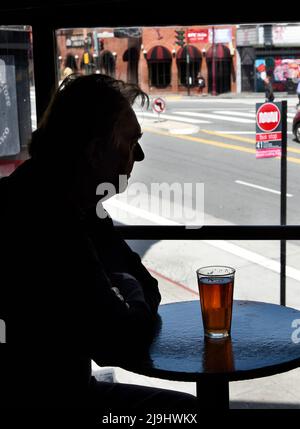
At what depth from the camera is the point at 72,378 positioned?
4.69 ft

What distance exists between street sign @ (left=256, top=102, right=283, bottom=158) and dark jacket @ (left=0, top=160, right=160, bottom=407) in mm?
3471

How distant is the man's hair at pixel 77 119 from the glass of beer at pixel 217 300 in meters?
0.45

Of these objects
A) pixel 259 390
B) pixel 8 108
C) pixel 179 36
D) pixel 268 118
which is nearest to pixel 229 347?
pixel 8 108

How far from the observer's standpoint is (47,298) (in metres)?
1.37

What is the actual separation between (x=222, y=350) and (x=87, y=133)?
2.12ft

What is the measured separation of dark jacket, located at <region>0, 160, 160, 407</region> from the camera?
137cm

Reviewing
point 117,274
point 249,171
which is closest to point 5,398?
point 117,274

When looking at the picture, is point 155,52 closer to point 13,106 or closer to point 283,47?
point 283,47

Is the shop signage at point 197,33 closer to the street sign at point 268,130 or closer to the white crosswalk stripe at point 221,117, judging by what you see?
the street sign at point 268,130

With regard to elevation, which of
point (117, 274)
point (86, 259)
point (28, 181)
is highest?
point (28, 181)

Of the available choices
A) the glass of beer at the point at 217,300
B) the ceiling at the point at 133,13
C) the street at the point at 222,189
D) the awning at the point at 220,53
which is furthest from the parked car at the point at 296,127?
the awning at the point at 220,53

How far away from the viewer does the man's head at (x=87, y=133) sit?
4.90 ft

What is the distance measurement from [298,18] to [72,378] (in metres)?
1.67
